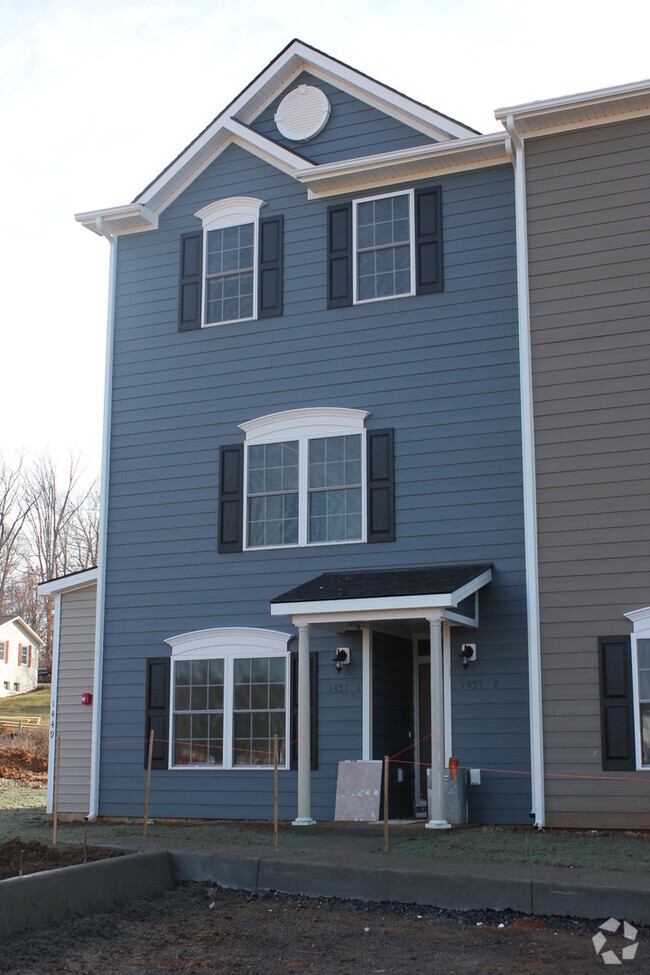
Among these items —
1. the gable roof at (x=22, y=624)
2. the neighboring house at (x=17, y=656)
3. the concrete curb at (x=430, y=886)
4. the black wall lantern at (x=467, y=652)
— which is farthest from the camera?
the gable roof at (x=22, y=624)

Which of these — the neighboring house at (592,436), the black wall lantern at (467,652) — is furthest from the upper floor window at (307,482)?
the neighboring house at (592,436)

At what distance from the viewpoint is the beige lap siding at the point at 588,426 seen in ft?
41.5

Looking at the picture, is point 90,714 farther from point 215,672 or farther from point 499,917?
point 499,917

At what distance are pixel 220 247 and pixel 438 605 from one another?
6590 mm

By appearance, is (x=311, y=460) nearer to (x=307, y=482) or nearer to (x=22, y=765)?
(x=307, y=482)

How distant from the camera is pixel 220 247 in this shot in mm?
16125

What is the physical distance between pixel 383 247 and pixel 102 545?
5.72 metres

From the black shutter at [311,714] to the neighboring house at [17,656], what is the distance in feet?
127

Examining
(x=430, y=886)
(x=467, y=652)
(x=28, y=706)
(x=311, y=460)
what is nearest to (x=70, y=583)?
(x=311, y=460)

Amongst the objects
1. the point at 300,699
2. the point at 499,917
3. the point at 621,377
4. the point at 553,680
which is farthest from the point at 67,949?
the point at 621,377

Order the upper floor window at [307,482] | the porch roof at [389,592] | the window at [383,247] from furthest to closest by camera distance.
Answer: the window at [383,247]
the upper floor window at [307,482]
the porch roof at [389,592]

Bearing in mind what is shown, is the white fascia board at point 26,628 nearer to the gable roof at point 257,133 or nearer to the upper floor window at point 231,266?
the gable roof at point 257,133

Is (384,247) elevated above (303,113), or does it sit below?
below

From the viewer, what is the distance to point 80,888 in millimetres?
9352
